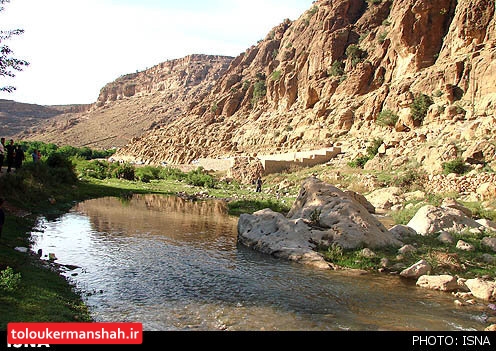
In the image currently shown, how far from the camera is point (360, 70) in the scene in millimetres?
45500

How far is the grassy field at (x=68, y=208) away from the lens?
6.78m

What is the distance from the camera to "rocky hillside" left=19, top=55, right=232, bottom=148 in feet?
371

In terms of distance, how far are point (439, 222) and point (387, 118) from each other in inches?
961

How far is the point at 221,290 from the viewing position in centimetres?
884

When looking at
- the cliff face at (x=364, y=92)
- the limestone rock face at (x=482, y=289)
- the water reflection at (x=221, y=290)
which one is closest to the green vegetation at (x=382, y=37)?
the cliff face at (x=364, y=92)

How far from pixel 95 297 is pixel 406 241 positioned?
8.84 metres

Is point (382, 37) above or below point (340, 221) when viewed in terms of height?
above

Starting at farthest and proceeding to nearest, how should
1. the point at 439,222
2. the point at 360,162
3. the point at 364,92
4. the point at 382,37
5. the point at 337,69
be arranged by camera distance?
the point at 337,69 → the point at 382,37 → the point at 364,92 → the point at 360,162 → the point at 439,222

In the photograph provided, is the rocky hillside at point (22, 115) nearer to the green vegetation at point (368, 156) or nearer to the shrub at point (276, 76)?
the shrub at point (276, 76)

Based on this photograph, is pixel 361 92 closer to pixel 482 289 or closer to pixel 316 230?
pixel 316 230

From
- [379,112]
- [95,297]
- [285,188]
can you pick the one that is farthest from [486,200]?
[379,112]

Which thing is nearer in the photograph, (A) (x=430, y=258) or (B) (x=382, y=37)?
(A) (x=430, y=258)

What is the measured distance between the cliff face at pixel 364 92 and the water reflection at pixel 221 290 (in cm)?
1690

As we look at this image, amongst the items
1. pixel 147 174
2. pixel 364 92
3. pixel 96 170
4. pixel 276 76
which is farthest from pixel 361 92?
pixel 96 170
